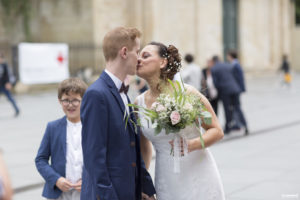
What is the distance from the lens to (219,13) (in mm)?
33812

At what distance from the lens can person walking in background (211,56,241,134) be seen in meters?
12.8

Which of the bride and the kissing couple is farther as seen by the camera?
the bride

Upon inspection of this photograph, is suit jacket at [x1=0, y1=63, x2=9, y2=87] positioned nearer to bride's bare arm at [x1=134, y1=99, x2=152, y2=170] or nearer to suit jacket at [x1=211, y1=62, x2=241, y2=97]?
suit jacket at [x1=211, y1=62, x2=241, y2=97]

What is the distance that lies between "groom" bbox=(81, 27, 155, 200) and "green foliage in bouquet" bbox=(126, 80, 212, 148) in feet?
0.53

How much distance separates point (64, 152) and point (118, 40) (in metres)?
1.22

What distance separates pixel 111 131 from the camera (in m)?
3.22

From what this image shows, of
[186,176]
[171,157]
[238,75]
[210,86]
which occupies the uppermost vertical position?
[171,157]

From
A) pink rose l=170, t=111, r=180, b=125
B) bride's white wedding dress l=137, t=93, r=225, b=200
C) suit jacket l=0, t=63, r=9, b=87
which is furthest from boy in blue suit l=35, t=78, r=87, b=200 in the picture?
suit jacket l=0, t=63, r=9, b=87

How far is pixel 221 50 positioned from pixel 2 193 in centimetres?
3318

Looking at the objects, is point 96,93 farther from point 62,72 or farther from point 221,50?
point 221,50

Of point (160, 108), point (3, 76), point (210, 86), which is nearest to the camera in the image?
point (160, 108)

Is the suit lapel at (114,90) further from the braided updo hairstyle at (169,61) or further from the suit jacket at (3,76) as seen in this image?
the suit jacket at (3,76)

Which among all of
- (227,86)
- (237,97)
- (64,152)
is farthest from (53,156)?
(237,97)

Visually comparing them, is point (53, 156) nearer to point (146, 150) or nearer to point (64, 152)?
point (64, 152)
